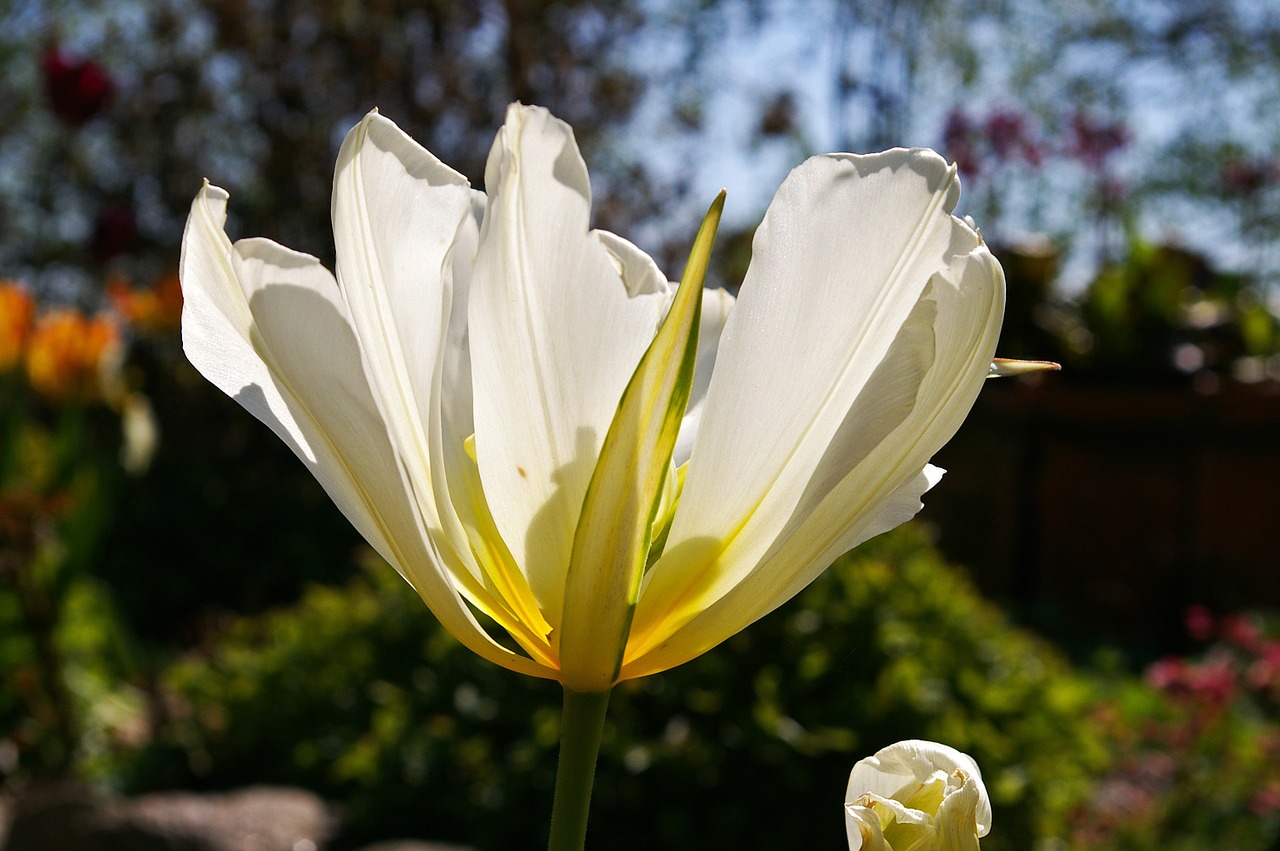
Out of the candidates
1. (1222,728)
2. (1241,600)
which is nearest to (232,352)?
(1222,728)

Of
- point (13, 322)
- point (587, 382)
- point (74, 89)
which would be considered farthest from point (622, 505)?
point (74, 89)

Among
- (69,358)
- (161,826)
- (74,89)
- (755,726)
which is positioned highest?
(74,89)

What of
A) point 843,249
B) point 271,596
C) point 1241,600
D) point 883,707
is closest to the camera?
point 843,249

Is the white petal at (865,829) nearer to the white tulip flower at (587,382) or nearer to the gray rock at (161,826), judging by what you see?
the white tulip flower at (587,382)

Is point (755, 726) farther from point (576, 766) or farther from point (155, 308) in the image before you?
point (155, 308)

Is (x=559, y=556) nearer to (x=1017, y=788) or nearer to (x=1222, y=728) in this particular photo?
(x=1017, y=788)

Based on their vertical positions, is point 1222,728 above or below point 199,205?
below
